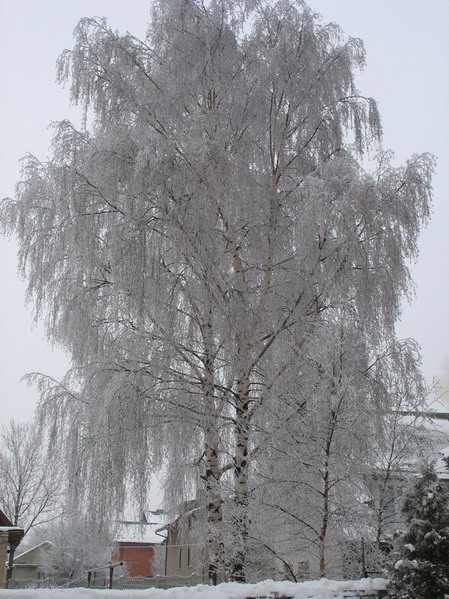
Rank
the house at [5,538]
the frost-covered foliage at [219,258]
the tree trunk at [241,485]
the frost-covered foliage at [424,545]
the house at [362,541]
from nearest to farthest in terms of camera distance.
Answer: the frost-covered foliage at [424,545] < the house at [362,541] < the tree trunk at [241,485] < the frost-covered foliage at [219,258] < the house at [5,538]

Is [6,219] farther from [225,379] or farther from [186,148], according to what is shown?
[225,379]

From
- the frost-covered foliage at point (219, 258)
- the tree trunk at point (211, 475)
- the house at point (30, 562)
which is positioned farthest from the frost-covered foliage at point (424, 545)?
the house at point (30, 562)

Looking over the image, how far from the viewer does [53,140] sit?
10.4m

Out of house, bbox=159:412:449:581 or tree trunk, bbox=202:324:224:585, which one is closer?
house, bbox=159:412:449:581

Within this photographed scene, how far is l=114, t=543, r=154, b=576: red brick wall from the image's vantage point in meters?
36.0

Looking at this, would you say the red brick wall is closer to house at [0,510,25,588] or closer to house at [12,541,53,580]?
house at [12,541,53,580]

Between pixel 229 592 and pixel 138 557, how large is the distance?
33.6m

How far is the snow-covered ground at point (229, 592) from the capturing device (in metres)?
5.49

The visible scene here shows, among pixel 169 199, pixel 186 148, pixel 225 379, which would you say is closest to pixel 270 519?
pixel 225 379

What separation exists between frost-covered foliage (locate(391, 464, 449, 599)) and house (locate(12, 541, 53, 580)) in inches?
1476

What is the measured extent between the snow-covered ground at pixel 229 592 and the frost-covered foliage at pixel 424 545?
1.46 feet

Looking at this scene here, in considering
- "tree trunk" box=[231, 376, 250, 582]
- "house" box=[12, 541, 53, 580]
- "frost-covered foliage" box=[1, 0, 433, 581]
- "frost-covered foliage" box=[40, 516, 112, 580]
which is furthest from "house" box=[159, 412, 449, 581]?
"house" box=[12, 541, 53, 580]

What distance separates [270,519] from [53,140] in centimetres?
700

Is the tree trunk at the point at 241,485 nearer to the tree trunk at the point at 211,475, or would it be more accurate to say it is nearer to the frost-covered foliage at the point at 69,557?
the tree trunk at the point at 211,475
